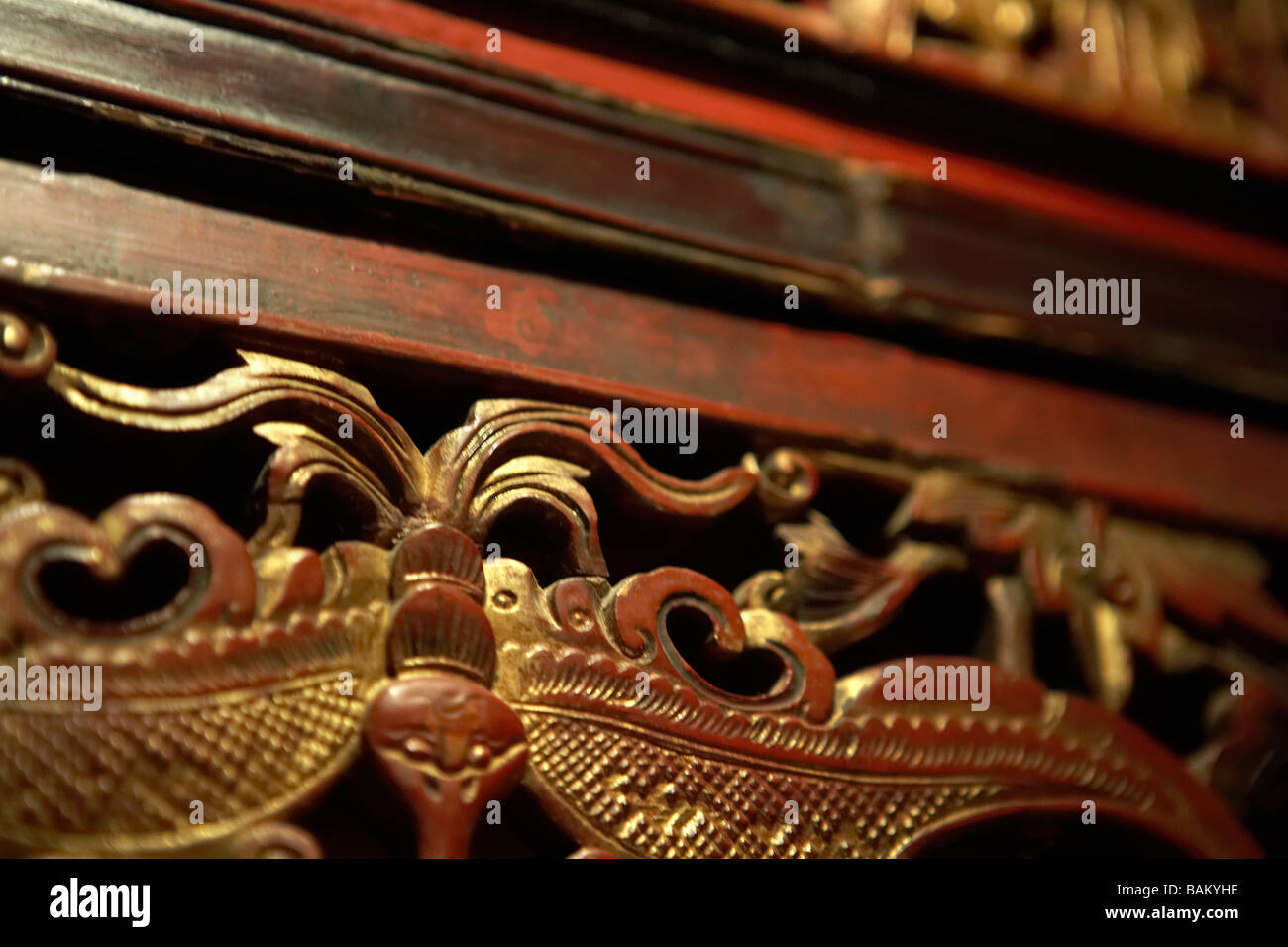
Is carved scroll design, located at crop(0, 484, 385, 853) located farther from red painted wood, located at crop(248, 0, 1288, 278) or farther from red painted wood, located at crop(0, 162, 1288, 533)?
red painted wood, located at crop(248, 0, 1288, 278)

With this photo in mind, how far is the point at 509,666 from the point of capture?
2.20 ft

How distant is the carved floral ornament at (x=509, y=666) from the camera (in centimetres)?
58

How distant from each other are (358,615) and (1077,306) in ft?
2.16

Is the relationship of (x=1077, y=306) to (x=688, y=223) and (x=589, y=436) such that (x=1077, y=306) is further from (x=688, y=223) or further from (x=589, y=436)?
(x=589, y=436)

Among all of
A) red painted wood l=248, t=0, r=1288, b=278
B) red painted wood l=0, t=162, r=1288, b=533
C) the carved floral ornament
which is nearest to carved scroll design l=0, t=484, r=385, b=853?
the carved floral ornament

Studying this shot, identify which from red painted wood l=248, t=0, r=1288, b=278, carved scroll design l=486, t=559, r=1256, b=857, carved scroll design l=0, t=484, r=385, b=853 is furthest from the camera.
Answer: red painted wood l=248, t=0, r=1288, b=278

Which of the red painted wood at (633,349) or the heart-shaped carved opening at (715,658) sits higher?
the red painted wood at (633,349)

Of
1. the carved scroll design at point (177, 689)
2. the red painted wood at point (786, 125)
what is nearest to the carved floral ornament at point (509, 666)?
the carved scroll design at point (177, 689)

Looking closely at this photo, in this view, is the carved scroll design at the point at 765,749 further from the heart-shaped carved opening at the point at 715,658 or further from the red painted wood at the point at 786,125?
the red painted wood at the point at 786,125


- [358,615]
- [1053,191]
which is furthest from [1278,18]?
[358,615]

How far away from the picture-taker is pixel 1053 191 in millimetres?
1077

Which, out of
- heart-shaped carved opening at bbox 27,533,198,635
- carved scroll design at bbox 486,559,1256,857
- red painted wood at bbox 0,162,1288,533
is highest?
A: red painted wood at bbox 0,162,1288,533

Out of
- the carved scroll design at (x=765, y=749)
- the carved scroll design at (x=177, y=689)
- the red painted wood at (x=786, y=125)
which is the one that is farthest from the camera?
the red painted wood at (x=786, y=125)

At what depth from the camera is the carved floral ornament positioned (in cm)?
58
